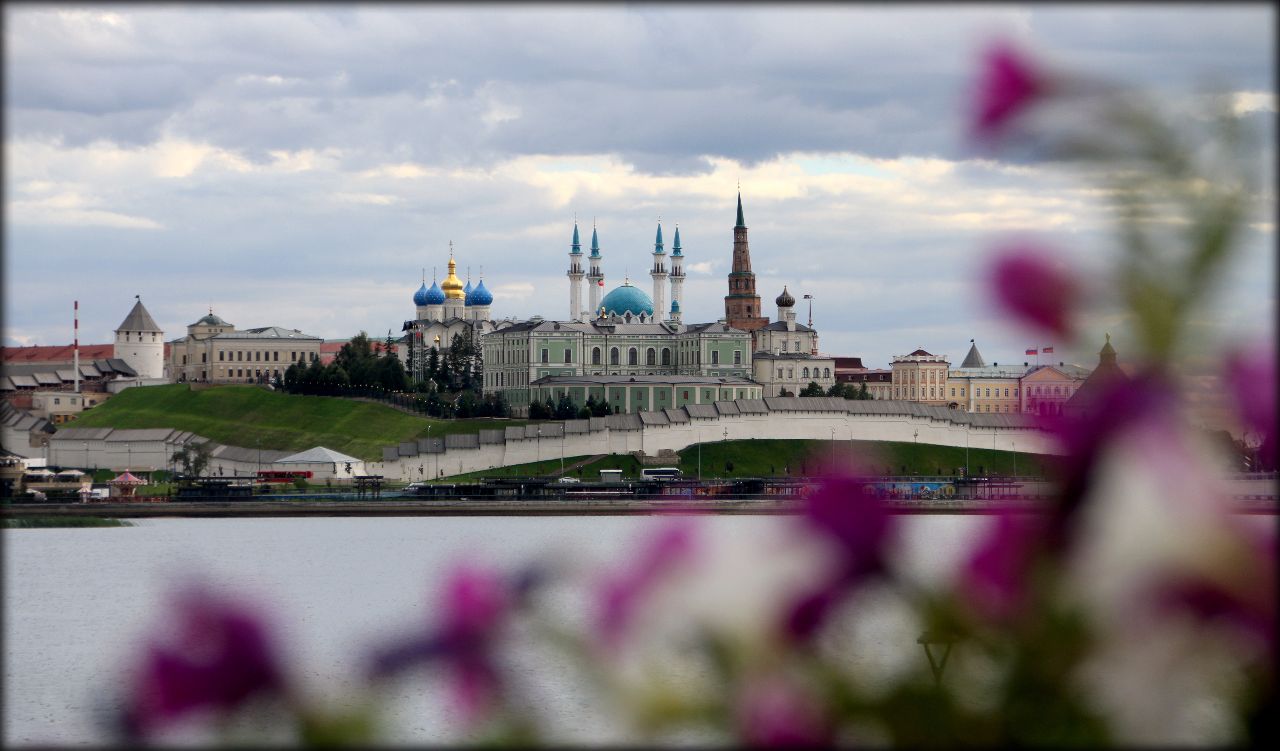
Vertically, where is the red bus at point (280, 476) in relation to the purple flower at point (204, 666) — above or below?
below

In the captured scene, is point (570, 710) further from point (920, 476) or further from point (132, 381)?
point (132, 381)

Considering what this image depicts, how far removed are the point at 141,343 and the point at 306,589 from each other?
86809 millimetres

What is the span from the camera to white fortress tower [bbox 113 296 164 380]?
122 metres

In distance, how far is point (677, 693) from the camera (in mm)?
2012

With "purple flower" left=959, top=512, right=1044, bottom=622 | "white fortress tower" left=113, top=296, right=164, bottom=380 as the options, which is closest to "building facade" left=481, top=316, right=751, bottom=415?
Result: "white fortress tower" left=113, top=296, right=164, bottom=380

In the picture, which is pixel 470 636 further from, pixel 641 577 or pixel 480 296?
pixel 480 296

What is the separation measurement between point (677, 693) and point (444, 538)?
58.1m

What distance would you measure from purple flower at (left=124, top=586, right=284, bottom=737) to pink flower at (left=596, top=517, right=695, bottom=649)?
40cm

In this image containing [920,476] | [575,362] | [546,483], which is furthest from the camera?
[575,362]

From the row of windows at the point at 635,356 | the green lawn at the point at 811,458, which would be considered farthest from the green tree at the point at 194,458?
the row of windows at the point at 635,356

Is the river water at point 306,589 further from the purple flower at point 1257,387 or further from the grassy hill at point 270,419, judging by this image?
the grassy hill at point 270,419

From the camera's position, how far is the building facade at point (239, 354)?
385ft

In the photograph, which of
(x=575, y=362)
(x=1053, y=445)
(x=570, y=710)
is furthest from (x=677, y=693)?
(x=575, y=362)

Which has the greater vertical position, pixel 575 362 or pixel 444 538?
pixel 575 362
